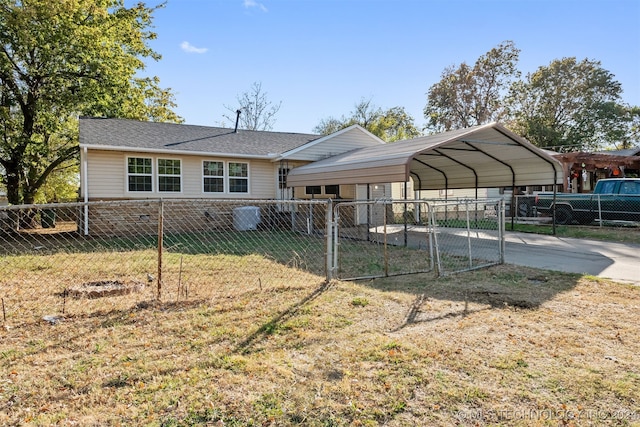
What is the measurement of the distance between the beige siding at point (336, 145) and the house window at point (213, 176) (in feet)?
9.32

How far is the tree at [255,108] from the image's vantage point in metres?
37.6

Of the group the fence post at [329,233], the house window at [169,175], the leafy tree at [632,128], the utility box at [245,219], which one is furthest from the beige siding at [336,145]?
the leafy tree at [632,128]

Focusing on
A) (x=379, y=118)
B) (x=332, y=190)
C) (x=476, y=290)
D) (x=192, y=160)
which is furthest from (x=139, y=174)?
(x=379, y=118)

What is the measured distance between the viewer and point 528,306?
5.20 meters

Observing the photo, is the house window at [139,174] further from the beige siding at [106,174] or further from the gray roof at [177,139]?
the gray roof at [177,139]

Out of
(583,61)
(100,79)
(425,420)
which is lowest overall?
(425,420)

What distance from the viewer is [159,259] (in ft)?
16.2

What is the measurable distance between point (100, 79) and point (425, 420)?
1790 centimetres

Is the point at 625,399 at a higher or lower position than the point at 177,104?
lower

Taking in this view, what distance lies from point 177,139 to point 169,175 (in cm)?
163

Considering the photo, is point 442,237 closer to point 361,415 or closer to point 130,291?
point 130,291

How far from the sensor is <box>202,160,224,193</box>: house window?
1497 cm

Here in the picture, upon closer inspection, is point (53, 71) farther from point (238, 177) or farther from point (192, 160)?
point (238, 177)

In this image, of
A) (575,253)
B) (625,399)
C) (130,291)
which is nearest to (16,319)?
(130,291)
